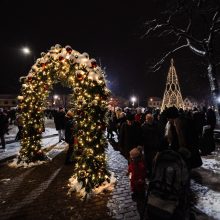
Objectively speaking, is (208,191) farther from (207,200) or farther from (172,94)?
(172,94)

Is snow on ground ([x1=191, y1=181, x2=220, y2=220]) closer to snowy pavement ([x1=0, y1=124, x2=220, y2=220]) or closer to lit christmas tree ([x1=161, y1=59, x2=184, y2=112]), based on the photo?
snowy pavement ([x1=0, y1=124, x2=220, y2=220])

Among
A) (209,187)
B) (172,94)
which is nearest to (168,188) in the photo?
(209,187)

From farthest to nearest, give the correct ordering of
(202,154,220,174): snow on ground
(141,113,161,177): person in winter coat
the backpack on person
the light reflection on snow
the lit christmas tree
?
the lit christmas tree → (202,154,220,174): snow on ground → the light reflection on snow → (141,113,161,177): person in winter coat → the backpack on person

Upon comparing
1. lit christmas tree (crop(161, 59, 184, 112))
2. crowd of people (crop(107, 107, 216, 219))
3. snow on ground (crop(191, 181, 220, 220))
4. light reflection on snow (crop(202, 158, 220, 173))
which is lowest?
snow on ground (crop(191, 181, 220, 220))

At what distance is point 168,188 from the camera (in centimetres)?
535

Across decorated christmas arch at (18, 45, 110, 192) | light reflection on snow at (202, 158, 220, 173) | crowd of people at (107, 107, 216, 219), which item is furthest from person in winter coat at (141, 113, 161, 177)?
light reflection on snow at (202, 158, 220, 173)

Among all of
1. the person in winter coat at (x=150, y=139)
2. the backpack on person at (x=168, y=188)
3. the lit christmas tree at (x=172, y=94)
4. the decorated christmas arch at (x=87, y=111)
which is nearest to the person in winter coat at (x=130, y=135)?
the person in winter coat at (x=150, y=139)

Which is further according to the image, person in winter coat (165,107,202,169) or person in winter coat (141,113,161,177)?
person in winter coat (141,113,161,177)

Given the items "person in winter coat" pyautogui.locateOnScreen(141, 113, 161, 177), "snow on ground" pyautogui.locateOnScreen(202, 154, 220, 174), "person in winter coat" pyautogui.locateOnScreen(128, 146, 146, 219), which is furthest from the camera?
"snow on ground" pyautogui.locateOnScreen(202, 154, 220, 174)

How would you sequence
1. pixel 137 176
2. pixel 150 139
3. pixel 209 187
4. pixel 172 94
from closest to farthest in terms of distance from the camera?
pixel 137 176
pixel 209 187
pixel 150 139
pixel 172 94

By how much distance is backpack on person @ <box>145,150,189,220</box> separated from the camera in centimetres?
520

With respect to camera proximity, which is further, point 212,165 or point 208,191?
point 212,165

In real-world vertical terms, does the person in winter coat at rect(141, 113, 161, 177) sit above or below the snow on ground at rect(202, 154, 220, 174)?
above

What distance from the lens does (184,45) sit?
2164 cm
